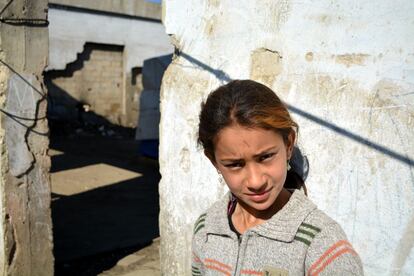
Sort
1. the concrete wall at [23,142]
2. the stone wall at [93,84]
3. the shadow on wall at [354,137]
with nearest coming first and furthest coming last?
the shadow on wall at [354,137] → the concrete wall at [23,142] → the stone wall at [93,84]

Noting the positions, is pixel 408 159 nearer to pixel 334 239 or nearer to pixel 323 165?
pixel 323 165

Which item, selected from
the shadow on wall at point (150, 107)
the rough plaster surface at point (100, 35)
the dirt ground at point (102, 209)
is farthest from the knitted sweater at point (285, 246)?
the rough plaster surface at point (100, 35)

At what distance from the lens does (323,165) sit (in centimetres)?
179

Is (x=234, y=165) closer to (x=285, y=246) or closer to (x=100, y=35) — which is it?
(x=285, y=246)

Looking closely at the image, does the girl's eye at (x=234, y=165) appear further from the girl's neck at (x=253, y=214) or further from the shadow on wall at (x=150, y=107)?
the shadow on wall at (x=150, y=107)

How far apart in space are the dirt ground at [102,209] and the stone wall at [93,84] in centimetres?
232

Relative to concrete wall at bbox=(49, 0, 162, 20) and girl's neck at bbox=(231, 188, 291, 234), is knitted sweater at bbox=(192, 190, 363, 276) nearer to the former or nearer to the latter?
girl's neck at bbox=(231, 188, 291, 234)

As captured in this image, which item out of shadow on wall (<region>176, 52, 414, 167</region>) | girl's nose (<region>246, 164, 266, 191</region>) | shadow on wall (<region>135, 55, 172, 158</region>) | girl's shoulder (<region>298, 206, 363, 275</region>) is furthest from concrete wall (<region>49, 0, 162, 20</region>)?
girl's shoulder (<region>298, 206, 363, 275</region>)

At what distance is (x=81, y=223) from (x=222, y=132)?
14.1 ft

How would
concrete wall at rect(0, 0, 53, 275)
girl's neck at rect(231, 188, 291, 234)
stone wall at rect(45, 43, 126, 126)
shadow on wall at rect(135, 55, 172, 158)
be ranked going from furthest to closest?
stone wall at rect(45, 43, 126, 126)
shadow on wall at rect(135, 55, 172, 158)
concrete wall at rect(0, 0, 53, 275)
girl's neck at rect(231, 188, 291, 234)

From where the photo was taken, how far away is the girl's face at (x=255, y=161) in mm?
1174

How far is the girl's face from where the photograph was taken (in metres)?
1.17

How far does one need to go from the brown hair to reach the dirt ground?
2.96 metres

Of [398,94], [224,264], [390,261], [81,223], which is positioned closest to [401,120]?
[398,94]
